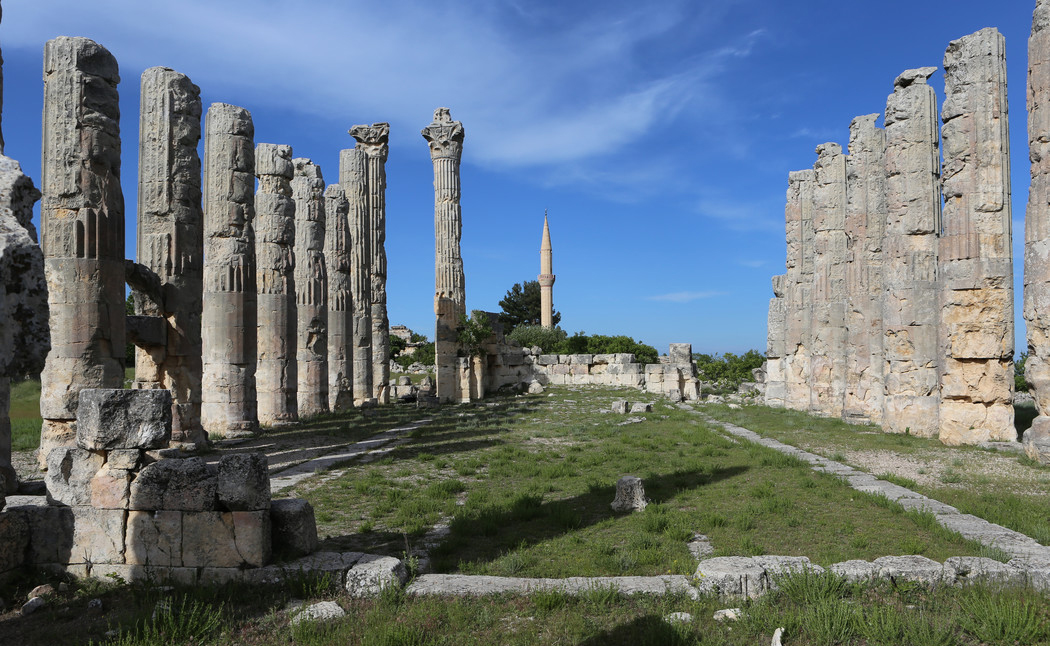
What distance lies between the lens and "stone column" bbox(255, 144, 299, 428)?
17672 millimetres

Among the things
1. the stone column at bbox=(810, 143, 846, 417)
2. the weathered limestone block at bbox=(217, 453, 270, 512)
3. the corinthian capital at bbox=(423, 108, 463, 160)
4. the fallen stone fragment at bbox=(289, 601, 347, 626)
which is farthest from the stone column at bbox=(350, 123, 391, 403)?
the fallen stone fragment at bbox=(289, 601, 347, 626)

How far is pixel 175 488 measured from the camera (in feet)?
18.1

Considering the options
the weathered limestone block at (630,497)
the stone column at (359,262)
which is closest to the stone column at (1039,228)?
the weathered limestone block at (630,497)

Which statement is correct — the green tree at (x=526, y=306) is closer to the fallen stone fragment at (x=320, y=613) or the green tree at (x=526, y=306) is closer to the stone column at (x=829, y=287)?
the stone column at (x=829, y=287)

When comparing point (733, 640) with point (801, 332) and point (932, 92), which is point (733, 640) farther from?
point (801, 332)

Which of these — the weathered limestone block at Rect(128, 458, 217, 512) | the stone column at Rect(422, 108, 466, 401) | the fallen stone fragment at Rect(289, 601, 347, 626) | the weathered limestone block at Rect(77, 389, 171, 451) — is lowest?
the fallen stone fragment at Rect(289, 601, 347, 626)

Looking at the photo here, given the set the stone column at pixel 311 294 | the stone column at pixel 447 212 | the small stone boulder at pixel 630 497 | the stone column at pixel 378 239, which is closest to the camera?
the small stone boulder at pixel 630 497

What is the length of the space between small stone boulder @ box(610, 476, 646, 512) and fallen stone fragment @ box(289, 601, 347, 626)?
12.8 ft

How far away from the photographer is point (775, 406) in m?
21.3

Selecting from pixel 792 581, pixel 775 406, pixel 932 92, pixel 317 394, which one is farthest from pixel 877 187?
pixel 317 394

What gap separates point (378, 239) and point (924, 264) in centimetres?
1866

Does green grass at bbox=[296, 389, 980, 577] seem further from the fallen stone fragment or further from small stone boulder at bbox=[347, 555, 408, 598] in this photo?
the fallen stone fragment

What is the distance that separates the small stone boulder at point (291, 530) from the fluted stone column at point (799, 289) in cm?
1775

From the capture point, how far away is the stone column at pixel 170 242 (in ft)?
43.8
